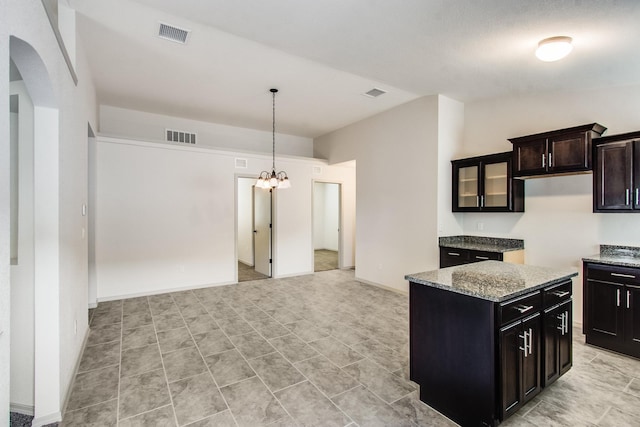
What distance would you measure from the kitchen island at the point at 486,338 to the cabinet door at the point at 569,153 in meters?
1.69

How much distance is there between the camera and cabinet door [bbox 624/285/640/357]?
116 inches

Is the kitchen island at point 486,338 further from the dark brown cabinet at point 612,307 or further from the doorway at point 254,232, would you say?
the doorway at point 254,232

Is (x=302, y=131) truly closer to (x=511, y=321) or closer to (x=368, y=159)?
Answer: (x=368, y=159)

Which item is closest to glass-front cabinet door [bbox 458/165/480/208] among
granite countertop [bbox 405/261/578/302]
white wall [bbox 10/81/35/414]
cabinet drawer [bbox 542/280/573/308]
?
granite countertop [bbox 405/261/578/302]

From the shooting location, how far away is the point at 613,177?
323 centimetres

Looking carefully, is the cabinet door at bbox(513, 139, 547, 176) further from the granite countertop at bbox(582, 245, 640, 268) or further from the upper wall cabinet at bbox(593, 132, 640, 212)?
the granite countertop at bbox(582, 245, 640, 268)

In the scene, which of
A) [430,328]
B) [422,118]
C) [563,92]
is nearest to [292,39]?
[422,118]

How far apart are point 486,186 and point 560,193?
0.86m

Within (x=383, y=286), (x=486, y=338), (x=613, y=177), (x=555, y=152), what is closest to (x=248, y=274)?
(x=383, y=286)

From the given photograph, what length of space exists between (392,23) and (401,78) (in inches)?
52.3

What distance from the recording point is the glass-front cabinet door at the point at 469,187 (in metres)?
4.49

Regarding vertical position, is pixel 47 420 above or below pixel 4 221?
below

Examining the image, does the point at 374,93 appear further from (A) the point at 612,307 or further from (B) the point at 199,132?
(A) the point at 612,307

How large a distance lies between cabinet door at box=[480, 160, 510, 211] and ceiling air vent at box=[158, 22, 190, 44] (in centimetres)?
417
